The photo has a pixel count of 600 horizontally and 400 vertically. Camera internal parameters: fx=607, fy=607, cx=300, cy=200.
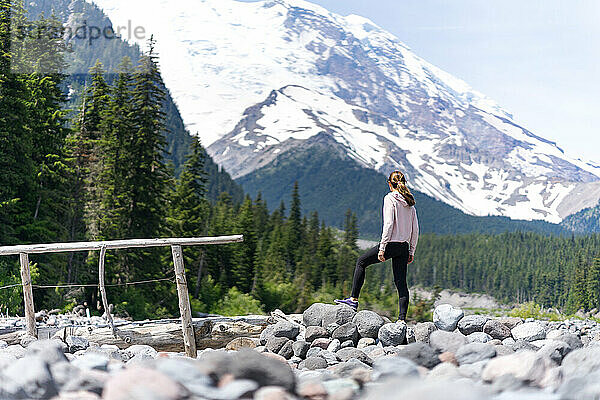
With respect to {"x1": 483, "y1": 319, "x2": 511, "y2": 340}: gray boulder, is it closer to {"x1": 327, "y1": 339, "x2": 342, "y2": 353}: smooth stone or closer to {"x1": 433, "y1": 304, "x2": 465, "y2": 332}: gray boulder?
{"x1": 433, "y1": 304, "x2": 465, "y2": 332}: gray boulder

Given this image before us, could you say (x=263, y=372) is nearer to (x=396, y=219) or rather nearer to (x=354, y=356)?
(x=354, y=356)

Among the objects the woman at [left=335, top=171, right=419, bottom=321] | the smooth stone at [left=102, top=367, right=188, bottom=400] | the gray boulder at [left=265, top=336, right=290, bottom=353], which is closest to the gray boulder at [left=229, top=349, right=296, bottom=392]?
the smooth stone at [left=102, top=367, right=188, bottom=400]

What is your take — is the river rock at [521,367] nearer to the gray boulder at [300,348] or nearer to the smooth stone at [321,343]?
the gray boulder at [300,348]

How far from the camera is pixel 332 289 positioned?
3002 inches

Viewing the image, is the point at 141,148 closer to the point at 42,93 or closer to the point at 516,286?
the point at 42,93

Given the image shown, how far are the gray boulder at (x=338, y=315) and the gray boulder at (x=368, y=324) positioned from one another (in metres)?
0.28

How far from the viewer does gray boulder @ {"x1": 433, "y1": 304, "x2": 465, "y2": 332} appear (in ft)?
30.7

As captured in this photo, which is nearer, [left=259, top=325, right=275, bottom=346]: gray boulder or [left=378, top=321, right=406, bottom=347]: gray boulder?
[left=378, top=321, right=406, bottom=347]: gray boulder

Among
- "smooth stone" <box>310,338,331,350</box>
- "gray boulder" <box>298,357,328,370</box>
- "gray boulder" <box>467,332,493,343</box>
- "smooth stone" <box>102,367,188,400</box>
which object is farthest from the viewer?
"smooth stone" <box>310,338,331,350</box>

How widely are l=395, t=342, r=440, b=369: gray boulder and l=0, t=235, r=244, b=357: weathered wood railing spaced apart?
483cm

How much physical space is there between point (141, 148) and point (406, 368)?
3145 centimetres

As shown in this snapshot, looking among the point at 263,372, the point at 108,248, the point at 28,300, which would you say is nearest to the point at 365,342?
the point at 108,248

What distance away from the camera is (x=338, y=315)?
9.89m

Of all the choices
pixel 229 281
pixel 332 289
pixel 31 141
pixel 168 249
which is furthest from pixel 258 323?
pixel 332 289
